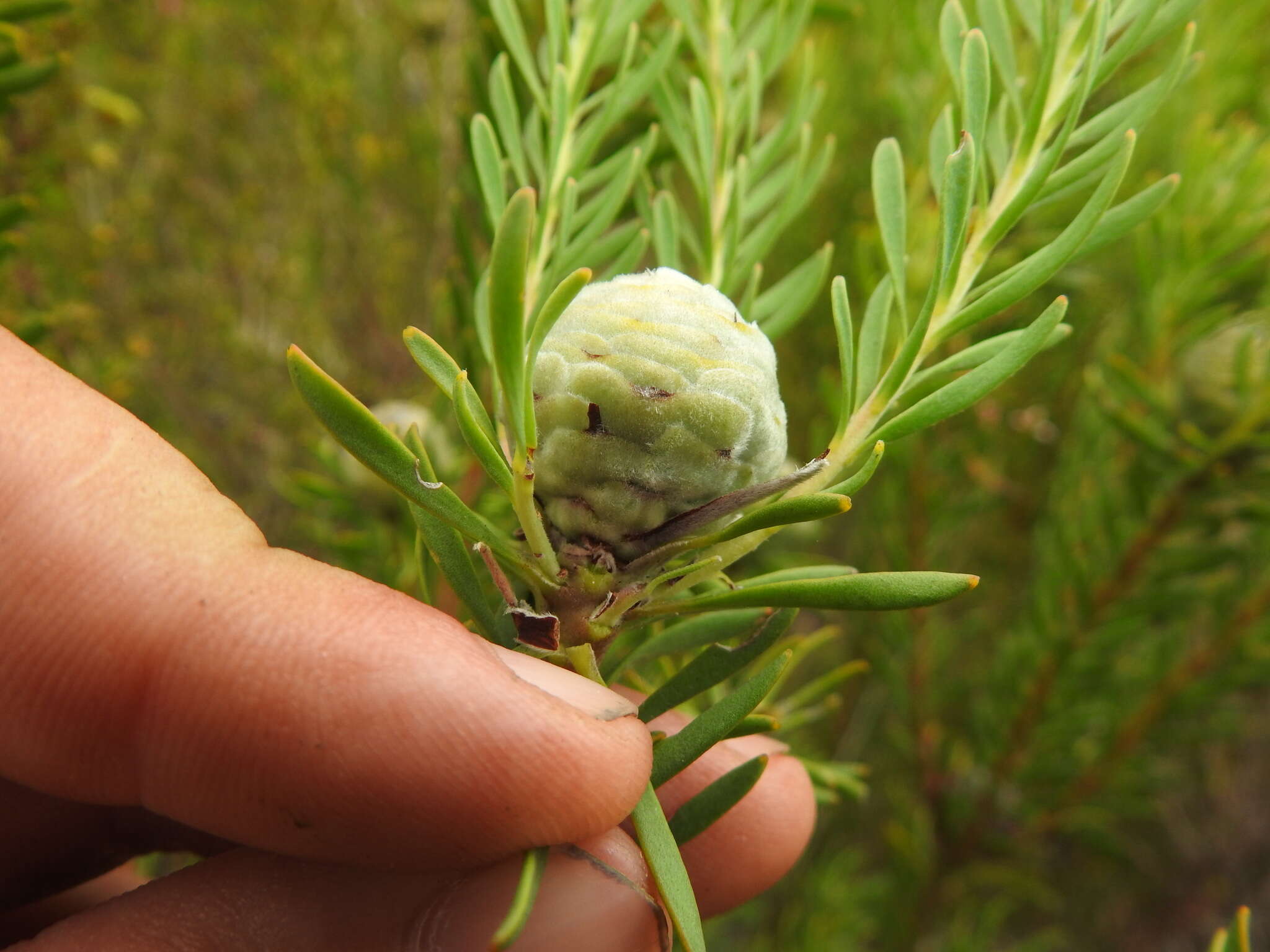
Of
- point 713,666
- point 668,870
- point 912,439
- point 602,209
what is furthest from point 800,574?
point 912,439

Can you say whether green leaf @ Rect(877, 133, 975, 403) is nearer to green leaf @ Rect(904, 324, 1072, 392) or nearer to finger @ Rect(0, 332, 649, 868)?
green leaf @ Rect(904, 324, 1072, 392)

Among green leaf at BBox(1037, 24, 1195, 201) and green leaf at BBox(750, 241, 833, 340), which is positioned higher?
green leaf at BBox(1037, 24, 1195, 201)

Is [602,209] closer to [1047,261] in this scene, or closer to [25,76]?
[1047,261]

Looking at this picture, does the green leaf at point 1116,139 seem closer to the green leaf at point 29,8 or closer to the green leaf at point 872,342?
the green leaf at point 872,342

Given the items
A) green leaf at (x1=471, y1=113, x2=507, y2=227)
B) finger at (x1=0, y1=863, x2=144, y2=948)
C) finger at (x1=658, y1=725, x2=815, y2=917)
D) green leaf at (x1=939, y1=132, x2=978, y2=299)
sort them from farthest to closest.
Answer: finger at (x1=0, y1=863, x2=144, y2=948)
finger at (x1=658, y1=725, x2=815, y2=917)
green leaf at (x1=471, y1=113, x2=507, y2=227)
green leaf at (x1=939, y1=132, x2=978, y2=299)

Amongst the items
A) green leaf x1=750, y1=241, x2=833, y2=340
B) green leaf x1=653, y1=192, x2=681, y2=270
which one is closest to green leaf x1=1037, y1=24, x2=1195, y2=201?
green leaf x1=750, y1=241, x2=833, y2=340

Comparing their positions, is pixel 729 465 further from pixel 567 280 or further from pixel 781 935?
pixel 781 935

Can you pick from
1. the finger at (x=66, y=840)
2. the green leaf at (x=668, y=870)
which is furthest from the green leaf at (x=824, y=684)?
the finger at (x=66, y=840)
